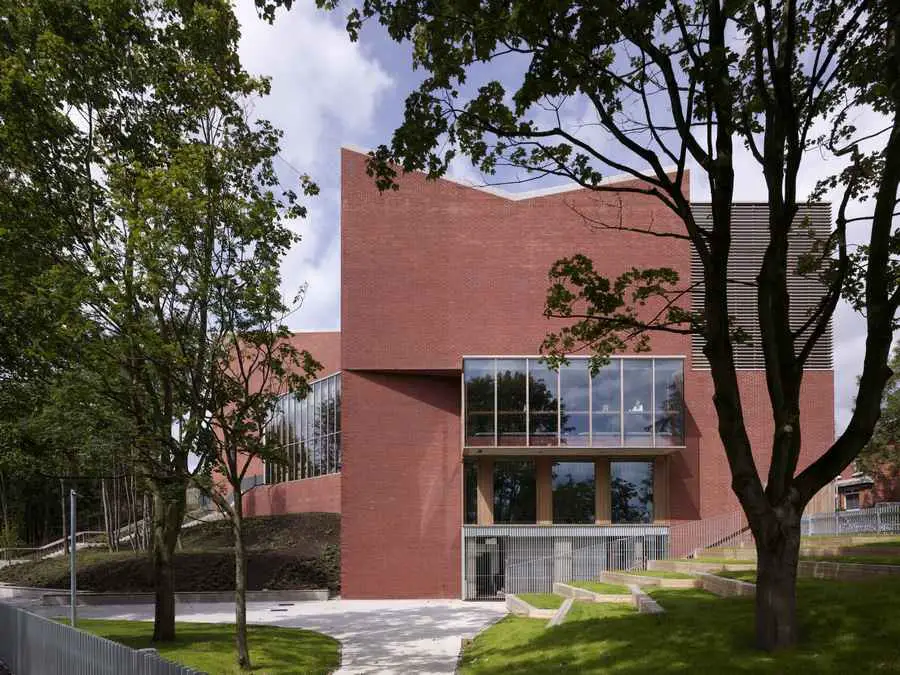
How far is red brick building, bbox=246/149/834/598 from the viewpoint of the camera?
2983 cm

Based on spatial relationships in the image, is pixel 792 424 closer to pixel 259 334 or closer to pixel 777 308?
pixel 777 308

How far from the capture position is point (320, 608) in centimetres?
2747

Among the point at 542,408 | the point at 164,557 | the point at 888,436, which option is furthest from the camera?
the point at 888,436

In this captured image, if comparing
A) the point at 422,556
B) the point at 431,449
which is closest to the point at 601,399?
the point at 431,449

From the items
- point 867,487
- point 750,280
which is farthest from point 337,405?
point 867,487

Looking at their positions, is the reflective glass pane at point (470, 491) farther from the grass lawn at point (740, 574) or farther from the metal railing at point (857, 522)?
the grass lawn at point (740, 574)

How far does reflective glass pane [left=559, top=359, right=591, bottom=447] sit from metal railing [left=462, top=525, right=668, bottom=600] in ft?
11.3

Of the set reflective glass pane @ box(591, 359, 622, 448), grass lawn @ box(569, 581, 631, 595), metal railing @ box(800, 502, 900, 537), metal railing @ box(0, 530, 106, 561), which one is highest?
reflective glass pane @ box(591, 359, 622, 448)

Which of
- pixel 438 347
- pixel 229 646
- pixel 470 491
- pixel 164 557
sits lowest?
pixel 229 646

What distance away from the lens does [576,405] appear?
29.0 metres

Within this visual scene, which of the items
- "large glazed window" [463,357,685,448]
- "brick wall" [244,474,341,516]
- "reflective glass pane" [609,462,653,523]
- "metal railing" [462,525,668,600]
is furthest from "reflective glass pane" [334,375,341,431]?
"reflective glass pane" [609,462,653,523]

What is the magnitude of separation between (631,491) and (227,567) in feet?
50.4

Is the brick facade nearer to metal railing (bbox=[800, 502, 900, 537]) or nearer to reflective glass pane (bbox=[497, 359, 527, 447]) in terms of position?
reflective glass pane (bbox=[497, 359, 527, 447])

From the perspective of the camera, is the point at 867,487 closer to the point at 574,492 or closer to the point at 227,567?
the point at 574,492
